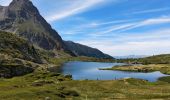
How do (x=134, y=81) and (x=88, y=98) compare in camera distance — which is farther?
(x=134, y=81)

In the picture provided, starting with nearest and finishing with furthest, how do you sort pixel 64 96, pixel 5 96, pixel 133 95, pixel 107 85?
pixel 5 96
pixel 64 96
pixel 133 95
pixel 107 85

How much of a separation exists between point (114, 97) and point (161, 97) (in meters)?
14.4

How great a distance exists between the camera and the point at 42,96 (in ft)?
304

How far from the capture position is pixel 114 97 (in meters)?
102

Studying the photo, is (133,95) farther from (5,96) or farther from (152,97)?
(5,96)

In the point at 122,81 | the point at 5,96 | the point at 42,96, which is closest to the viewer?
the point at 5,96

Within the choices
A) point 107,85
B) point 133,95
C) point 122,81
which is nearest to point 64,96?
point 133,95

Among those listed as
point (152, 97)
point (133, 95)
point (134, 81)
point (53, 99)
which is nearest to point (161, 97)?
point (152, 97)

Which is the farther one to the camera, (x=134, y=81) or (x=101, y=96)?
(x=134, y=81)

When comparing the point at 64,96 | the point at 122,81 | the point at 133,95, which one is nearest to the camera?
the point at 64,96

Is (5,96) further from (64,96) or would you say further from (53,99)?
(64,96)

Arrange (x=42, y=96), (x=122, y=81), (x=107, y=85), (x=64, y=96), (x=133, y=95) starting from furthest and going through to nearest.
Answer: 1. (x=122, y=81)
2. (x=107, y=85)
3. (x=133, y=95)
4. (x=64, y=96)
5. (x=42, y=96)

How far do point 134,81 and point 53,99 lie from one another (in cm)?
7002

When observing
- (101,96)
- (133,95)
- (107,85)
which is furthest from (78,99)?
(107,85)
